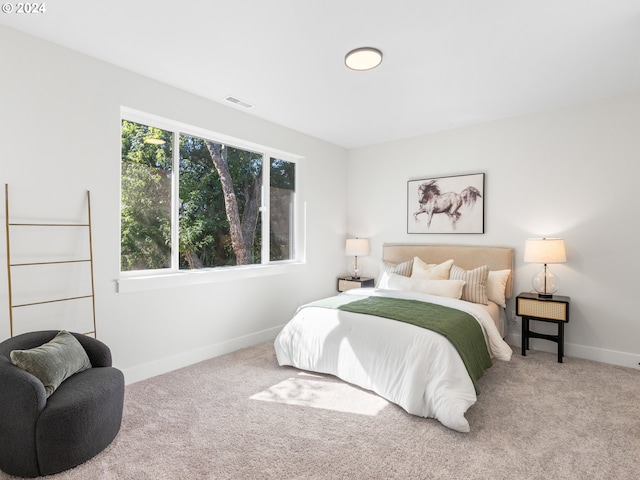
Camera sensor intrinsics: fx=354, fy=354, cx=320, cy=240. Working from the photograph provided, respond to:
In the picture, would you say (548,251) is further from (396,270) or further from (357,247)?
(357,247)

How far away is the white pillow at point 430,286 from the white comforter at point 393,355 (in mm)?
231

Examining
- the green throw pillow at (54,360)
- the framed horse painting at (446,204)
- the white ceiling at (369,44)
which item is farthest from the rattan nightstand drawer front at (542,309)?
the green throw pillow at (54,360)

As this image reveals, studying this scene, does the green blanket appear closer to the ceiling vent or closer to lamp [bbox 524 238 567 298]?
lamp [bbox 524 238 567 298]

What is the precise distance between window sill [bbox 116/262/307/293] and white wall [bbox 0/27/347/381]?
0.06 meters

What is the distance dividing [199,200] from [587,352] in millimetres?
4308

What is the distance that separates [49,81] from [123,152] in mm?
706

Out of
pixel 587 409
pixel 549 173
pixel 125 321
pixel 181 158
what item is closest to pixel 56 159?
pixel 181 158

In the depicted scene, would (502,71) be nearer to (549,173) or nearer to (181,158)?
(549,173)

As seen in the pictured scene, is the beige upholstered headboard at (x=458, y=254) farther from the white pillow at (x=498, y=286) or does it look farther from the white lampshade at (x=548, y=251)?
the white lampshade at (x=548, y=251)

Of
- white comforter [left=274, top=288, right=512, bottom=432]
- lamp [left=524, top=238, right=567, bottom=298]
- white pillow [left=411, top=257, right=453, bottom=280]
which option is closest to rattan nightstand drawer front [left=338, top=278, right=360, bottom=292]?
white pillow [left=411, top=257, right=453, bottom=280]

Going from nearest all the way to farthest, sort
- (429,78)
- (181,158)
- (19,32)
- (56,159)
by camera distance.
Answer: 1. (19,32)
2. (56,159)
3. (429,78)
4. (181,158)

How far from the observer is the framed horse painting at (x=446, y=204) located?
14.2ft

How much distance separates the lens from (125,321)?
297 centimetres

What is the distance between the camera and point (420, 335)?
104 inches
